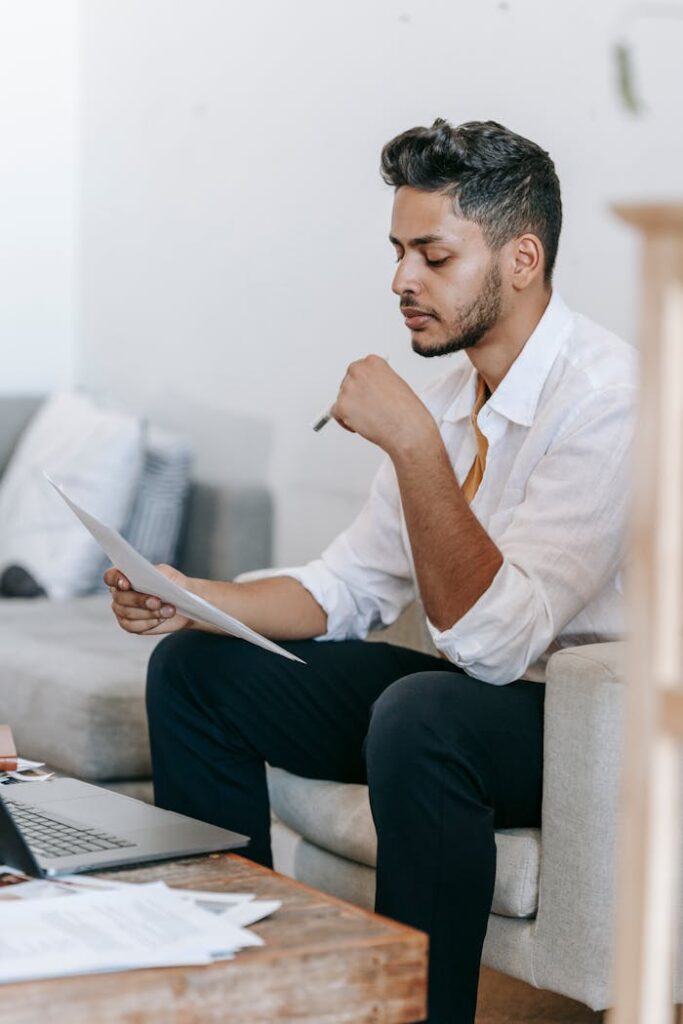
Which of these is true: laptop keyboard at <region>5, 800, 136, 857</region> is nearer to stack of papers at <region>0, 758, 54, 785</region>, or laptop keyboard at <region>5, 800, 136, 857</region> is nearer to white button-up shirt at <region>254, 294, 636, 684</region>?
stack of papers at <region>0, 758, 54, 785</region>

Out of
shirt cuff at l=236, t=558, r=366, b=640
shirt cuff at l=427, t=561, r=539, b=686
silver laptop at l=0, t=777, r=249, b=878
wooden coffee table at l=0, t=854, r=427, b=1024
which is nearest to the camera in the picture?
wooden coffee table at l=0, t=854, r=427, b=1024

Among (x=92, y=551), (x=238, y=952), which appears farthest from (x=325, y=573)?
(x=92, y=551)

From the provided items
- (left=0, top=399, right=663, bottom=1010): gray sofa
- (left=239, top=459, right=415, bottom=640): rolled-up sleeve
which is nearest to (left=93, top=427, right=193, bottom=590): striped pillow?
(left=0, top=399, right=663, bottom=1010): gray sofa

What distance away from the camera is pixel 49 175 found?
3.96 meters

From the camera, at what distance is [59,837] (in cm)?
144

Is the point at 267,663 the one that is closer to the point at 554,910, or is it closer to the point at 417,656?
the point at 417,656

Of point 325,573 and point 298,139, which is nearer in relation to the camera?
point 325,573

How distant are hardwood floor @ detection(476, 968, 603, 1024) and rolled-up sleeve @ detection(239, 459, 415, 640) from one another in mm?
530

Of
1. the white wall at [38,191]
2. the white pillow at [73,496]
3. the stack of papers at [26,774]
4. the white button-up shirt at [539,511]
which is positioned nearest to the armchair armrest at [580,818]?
the white button-up shirt at [539,511]

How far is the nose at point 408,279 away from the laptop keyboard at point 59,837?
82 cm

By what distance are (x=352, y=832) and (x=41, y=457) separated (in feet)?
5.45

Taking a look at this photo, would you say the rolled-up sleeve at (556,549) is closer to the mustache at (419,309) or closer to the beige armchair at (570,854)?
the beige armchair at (570,854)

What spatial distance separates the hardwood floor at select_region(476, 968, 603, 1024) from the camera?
6.81 ft

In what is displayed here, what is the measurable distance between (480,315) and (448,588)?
1.29ft
